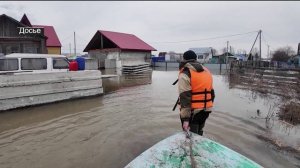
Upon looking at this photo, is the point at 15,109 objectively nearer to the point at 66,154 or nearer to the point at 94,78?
the point at 94,78

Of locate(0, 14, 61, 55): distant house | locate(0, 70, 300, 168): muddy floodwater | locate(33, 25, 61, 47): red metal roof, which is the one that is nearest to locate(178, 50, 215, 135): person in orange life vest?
locate(0, 70, 300, 168): muddy floodwater

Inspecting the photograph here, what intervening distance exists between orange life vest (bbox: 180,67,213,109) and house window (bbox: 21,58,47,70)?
7.66 metres

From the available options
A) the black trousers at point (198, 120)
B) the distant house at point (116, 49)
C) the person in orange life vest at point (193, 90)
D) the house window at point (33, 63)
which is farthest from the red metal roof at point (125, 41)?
the person in orange life vest at point (193, 90)

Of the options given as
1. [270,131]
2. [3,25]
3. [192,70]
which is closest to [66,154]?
[192,70]

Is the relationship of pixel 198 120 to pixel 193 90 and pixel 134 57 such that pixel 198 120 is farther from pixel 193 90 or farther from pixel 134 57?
pixel 134 57

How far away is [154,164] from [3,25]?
67.6 ft

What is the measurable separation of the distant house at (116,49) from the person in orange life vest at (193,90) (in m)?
26.0

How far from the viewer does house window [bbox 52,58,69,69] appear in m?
10.4

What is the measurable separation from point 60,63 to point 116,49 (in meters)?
20.2

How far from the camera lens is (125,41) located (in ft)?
111

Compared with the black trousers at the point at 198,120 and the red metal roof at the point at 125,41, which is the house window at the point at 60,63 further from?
the red metal roof at the point at 125,41

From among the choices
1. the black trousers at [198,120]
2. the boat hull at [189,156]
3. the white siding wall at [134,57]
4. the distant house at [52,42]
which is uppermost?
the distant house at [52,42]

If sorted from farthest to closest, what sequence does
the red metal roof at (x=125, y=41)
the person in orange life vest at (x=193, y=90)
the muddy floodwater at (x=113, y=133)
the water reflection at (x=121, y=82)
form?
the red metal roof at (x=125, y=41) < the water reflection at (x=121, y=82) < the muddy floodwater at (x=113, y=133) < the person in orange life vest at (x=193, y=90)

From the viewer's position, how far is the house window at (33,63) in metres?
9.67
